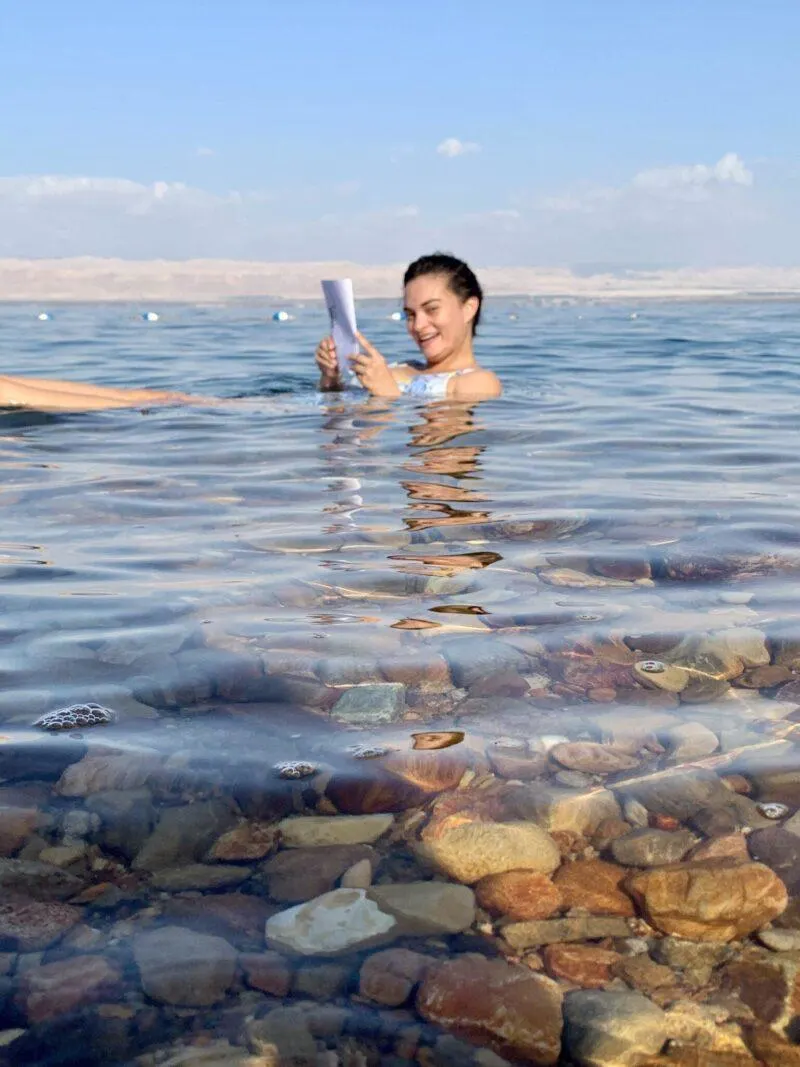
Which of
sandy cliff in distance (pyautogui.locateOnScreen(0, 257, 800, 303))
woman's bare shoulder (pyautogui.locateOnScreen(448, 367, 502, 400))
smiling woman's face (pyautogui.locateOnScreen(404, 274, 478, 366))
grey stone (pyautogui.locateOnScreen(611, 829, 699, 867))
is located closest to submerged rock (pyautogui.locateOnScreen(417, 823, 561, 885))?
grey stone (pyautogui.locateOnScreen(611, 829, 699, 867))

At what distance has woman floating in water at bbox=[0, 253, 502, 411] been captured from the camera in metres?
7.55

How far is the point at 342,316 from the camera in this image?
719 cm

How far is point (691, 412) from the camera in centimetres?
812

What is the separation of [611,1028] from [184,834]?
2.72 ft

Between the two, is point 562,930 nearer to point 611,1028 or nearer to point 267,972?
point 611,1028

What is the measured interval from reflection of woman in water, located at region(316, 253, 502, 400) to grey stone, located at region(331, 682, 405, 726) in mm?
5325

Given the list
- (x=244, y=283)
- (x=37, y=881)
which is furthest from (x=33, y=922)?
(x=244, y=283)

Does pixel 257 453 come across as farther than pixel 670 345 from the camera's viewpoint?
No

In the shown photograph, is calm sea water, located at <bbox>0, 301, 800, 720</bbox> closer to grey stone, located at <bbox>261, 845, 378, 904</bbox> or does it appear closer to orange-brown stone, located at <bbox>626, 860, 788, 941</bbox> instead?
grey stone, located at <bbox>261, 845, 378, 904</bbox>

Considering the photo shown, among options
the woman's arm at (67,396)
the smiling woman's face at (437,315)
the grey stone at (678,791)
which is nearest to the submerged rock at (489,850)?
the grey stone at (678,791)

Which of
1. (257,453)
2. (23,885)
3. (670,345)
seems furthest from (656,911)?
(670,345)

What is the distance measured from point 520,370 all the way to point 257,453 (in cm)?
639

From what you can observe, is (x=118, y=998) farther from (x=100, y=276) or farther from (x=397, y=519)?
(x=100, y=276)

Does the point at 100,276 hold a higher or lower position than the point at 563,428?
higher
